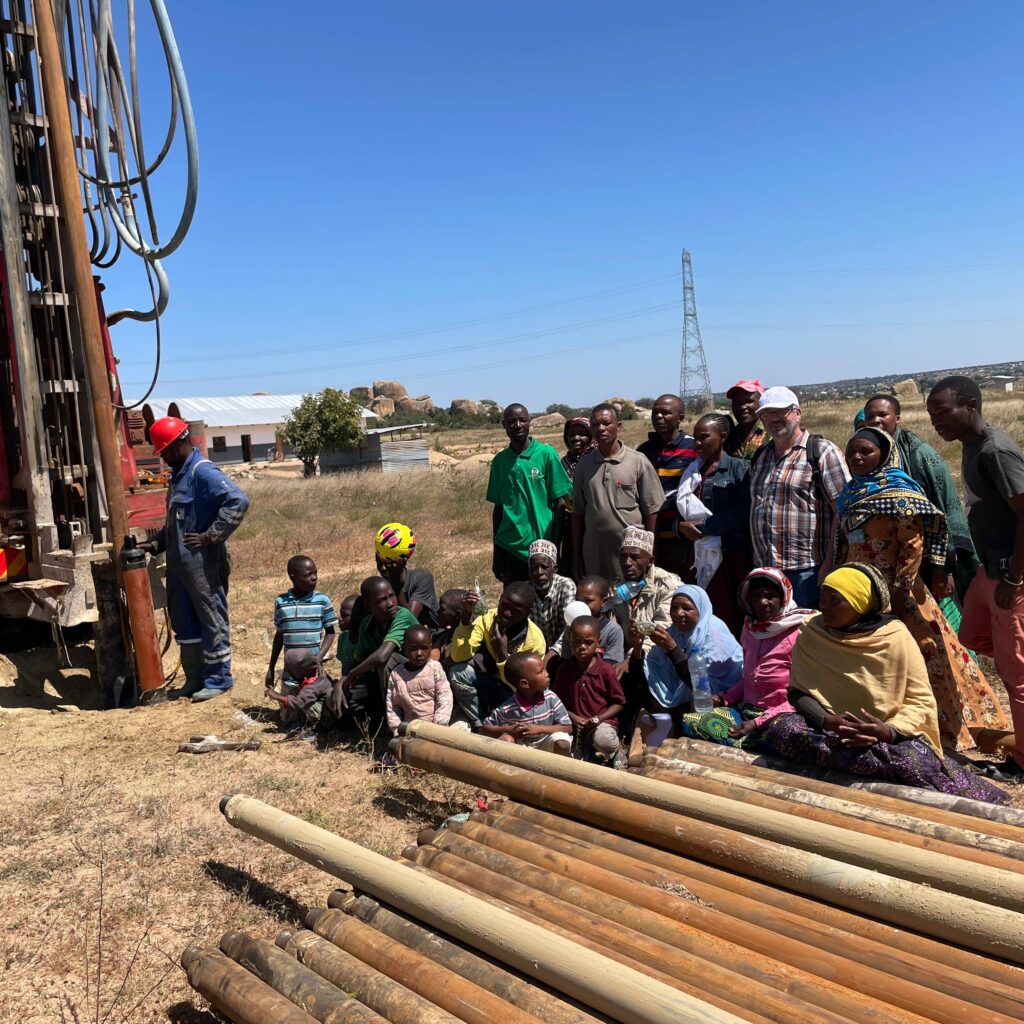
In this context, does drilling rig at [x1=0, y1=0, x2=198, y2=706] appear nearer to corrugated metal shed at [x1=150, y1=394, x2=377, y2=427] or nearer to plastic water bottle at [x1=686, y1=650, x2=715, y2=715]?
plastic water bottle at [x1=686, y1=650, x2=715, y2=715]

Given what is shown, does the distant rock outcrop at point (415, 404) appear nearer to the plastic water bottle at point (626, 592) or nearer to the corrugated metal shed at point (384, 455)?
the corrugated metal shed at point (384, 455)

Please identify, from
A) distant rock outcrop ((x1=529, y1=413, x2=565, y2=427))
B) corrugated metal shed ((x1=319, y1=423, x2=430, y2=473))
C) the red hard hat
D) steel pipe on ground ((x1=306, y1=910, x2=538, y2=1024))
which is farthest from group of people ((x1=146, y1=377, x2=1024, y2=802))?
distant rock outcrop ((x1=529, y1=413, x2=565, y2=427))

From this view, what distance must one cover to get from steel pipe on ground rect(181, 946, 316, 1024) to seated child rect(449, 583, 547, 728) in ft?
7.47

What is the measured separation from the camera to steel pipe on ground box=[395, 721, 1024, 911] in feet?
7.84

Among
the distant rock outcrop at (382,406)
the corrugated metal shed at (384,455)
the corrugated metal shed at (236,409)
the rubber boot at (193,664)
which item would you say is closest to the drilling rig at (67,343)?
the rubber boot at (193,664)

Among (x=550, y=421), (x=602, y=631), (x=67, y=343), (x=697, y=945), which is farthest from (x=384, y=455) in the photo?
(x=697, y=945)

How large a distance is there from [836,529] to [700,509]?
83cm

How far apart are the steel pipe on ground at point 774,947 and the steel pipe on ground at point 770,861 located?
16 cm

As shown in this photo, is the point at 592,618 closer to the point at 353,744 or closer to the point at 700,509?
the point at 700,509

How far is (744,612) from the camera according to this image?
481 cm

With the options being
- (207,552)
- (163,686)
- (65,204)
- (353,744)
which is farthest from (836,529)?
(65,204)

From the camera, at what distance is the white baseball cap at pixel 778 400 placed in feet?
14.7

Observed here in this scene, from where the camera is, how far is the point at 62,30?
589cm

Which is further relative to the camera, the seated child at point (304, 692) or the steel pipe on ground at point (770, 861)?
Result: the seated child at point (304, 692)
